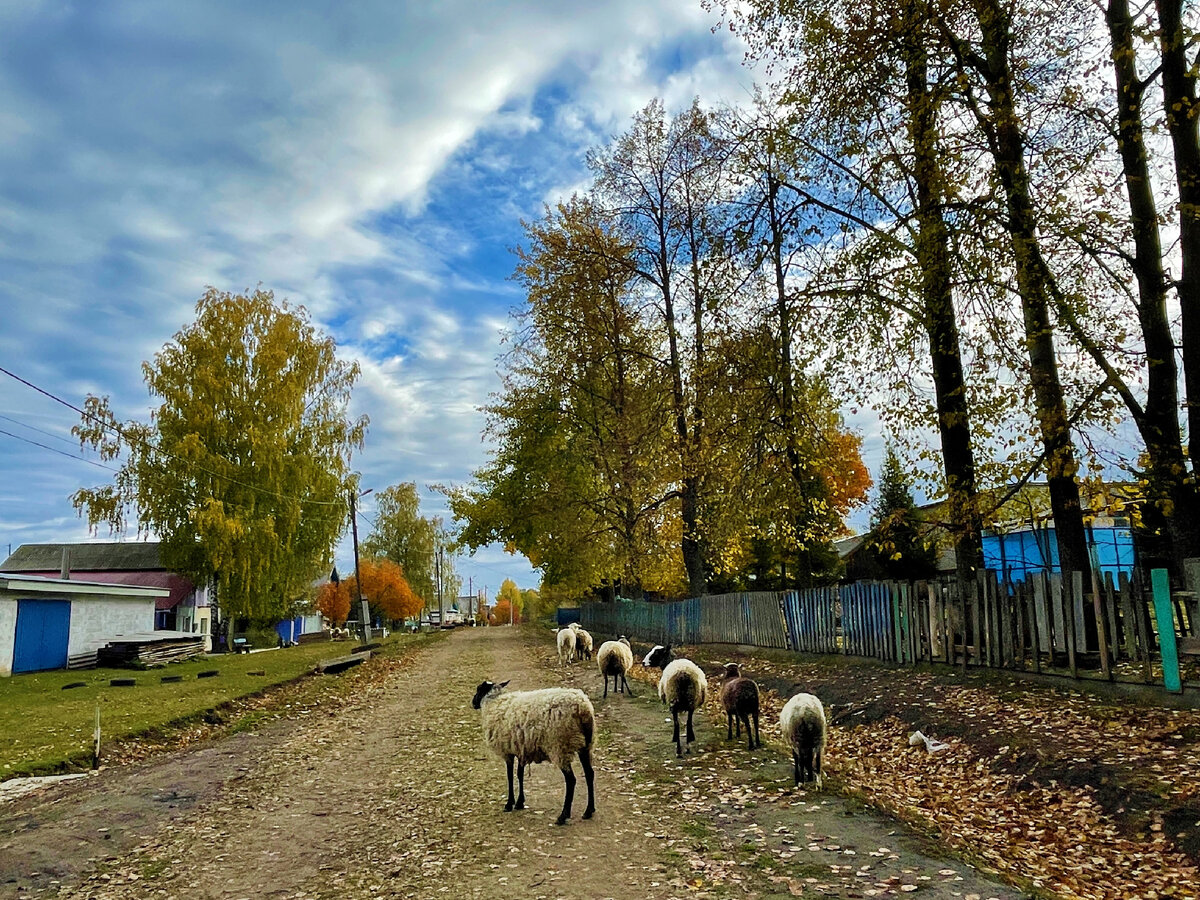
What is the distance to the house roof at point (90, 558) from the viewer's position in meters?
55.2

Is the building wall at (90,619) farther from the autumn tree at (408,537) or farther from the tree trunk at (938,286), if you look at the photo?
the autumn tree at (408,537)

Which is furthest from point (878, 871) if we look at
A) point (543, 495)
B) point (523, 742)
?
point (543, 495)

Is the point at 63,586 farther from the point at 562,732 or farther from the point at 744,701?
the point at 562,732

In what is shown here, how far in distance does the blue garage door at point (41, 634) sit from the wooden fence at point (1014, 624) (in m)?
26.6

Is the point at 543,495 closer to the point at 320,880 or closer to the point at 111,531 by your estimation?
the point at 111,531

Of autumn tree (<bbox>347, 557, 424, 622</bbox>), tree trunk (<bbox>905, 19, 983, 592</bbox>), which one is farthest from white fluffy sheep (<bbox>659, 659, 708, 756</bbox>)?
autumn tree (<bbox>347, 557, 424, 622</bbox>)

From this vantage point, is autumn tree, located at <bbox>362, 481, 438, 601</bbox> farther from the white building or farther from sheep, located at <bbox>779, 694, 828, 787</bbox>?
sheep, located at <bbox>779, 694, 828, 787</bbox>

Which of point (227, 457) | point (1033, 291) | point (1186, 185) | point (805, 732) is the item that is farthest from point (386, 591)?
point (1186, 185)

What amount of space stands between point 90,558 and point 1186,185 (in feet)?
211

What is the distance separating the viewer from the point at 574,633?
2728 cm

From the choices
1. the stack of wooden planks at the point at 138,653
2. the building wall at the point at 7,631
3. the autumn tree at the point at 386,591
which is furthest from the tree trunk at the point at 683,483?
the autumn tree at the point at 386,591

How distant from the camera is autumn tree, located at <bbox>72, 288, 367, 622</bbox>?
36312 millimetres

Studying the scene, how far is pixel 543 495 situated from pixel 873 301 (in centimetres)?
2362

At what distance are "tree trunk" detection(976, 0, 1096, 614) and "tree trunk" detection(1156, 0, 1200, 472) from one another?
149cm
